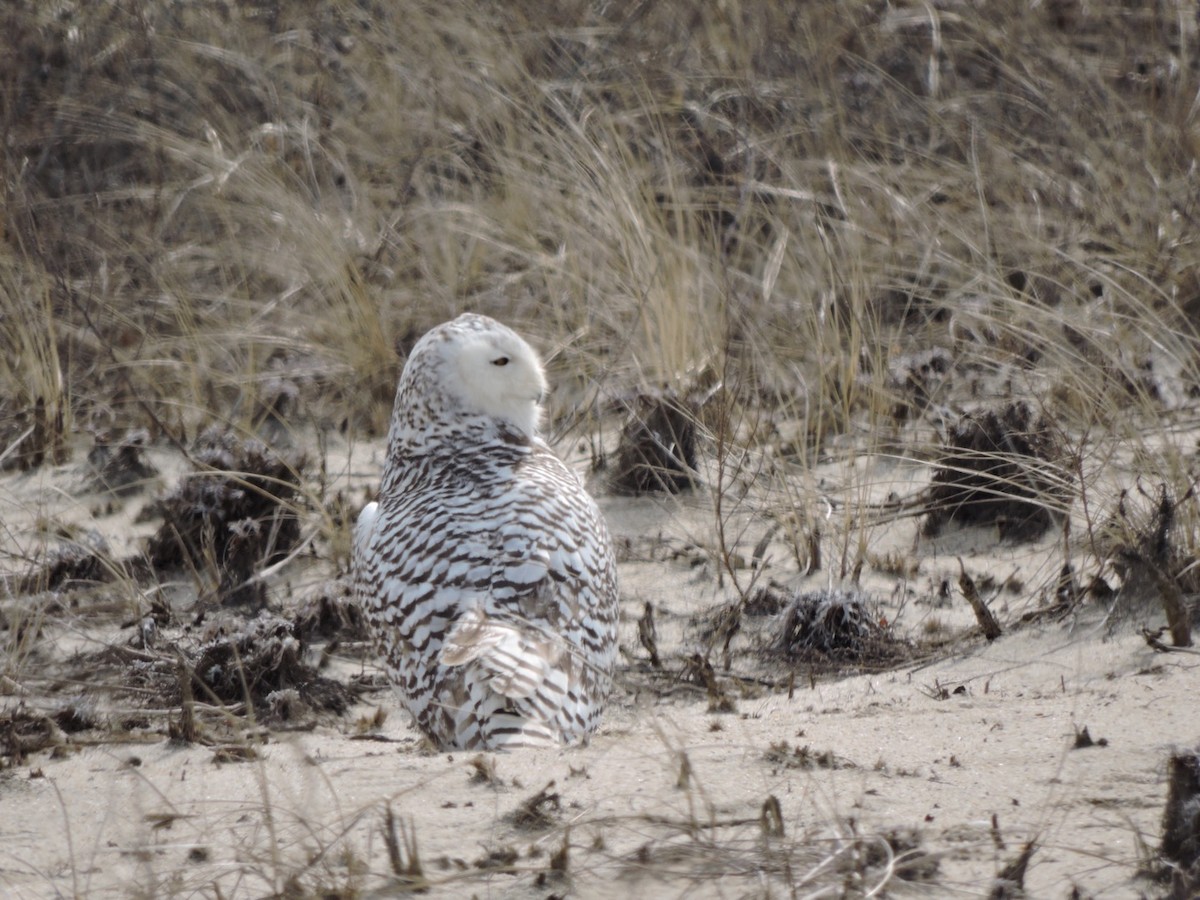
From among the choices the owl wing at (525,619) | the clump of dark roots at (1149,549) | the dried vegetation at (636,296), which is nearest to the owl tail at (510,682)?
the owl wing at (525,619)

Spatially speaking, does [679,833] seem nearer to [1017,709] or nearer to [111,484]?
[1017,709]

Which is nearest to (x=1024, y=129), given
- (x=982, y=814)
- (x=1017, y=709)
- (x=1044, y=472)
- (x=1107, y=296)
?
(x=1107, y=296)

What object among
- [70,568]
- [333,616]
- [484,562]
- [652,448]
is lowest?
[333,616]

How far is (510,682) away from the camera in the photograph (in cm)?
356

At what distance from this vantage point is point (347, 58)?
31.8ft

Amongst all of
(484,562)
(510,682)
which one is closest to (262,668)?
(484,562)

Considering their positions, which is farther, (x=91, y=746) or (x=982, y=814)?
(x=91, y=746)

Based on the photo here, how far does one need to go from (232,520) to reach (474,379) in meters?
1.87

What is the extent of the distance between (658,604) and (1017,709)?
182 cm

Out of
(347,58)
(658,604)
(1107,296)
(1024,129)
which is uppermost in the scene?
(347,58)

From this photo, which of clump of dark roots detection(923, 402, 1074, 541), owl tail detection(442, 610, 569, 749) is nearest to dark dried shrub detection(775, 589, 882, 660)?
clump of dark roots detection(923, 402, 1074, 541)

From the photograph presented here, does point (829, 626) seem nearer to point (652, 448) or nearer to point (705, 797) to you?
point (652, 448)

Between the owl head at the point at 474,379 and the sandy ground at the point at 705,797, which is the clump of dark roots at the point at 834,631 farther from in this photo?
the owl head at the point at 474,379

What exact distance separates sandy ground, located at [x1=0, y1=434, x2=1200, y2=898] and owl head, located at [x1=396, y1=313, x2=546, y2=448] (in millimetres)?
969
